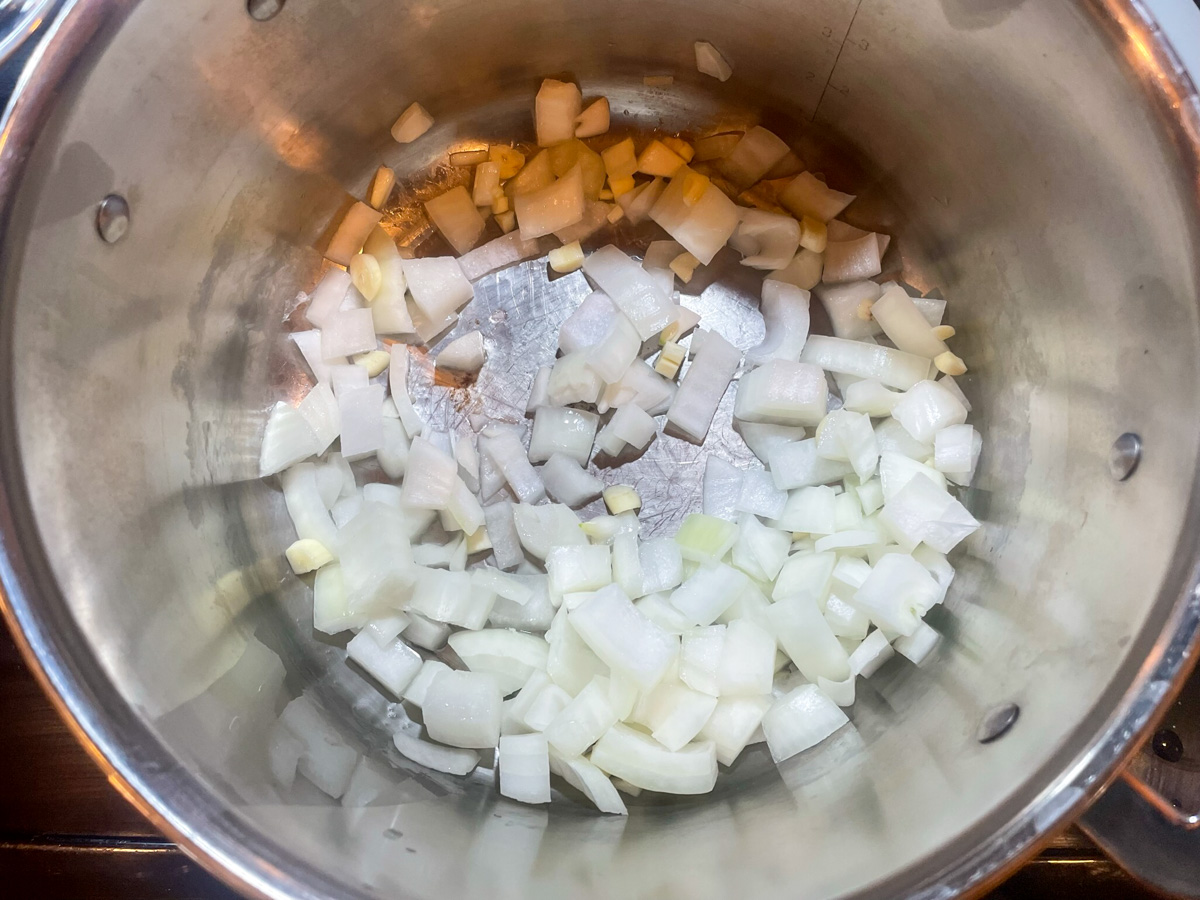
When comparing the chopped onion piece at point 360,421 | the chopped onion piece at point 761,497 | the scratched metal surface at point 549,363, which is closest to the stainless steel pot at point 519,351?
the scratched metal surface at point 549,363

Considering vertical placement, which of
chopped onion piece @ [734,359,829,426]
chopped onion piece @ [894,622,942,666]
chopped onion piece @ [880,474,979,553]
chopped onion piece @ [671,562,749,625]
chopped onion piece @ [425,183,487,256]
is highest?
chopped onion piece @ [425,183,487,256]

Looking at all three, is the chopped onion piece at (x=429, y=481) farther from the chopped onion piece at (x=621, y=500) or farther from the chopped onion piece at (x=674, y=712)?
the chopped onion piece at (x=674, y=712)

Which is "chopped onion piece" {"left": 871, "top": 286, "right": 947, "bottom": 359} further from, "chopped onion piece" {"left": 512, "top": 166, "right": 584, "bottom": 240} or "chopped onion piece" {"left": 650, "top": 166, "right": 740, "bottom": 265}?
"chopped onion piece" {"left": 512, "top": 166, "right": 584, "bottom": 240}

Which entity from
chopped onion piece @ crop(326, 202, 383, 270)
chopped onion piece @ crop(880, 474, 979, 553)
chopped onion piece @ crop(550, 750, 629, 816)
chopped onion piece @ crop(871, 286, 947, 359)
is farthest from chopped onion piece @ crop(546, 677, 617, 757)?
chopped onion piece @ crop(326, 202, 383, 270)

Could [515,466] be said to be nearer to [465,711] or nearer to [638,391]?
[638,391]

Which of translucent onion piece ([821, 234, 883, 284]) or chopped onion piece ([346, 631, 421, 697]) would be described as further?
translucent onion piece ([821, 234, 883, 284])

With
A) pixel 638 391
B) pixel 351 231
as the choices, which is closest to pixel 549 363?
pixel 638 391
